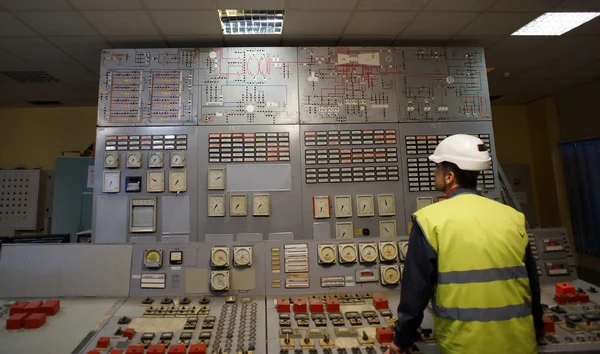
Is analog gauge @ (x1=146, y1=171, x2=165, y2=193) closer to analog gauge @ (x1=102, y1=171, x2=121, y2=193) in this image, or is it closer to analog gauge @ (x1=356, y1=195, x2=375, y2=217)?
analog gauge @ (x1=102, y1=171, x2=121, y2=193)

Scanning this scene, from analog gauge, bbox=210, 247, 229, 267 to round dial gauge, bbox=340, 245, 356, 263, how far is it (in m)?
0.62

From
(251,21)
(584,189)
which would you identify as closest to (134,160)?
(251,21)

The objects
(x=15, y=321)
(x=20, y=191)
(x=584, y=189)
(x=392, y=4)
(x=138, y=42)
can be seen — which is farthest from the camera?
(x=584, y=189)

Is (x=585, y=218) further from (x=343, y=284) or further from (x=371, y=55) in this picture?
(x=343, y=284)

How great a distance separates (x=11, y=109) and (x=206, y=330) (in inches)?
202

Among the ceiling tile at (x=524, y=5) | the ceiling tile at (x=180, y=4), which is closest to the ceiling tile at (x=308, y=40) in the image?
the ceiling tile at (x=180, y=4)

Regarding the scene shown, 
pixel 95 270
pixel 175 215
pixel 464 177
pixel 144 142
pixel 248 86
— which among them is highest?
pixel 248 86

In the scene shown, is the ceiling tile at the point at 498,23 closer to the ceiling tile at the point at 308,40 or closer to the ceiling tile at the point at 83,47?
the ceiling tile at the point at 308,40

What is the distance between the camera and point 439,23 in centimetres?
260

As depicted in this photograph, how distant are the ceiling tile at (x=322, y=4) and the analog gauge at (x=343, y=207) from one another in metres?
1.43

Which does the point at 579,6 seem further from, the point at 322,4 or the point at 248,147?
the point at 248,147

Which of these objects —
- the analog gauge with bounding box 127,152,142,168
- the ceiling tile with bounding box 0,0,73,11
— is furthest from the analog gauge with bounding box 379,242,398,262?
the ceiling tile with bounding box 0,0,73,11

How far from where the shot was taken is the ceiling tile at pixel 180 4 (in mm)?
2215

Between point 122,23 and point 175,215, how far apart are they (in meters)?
1.53
